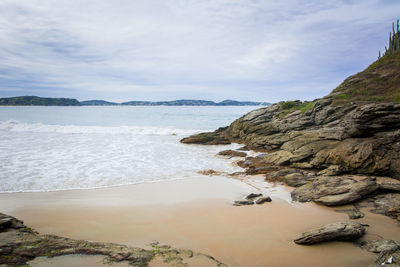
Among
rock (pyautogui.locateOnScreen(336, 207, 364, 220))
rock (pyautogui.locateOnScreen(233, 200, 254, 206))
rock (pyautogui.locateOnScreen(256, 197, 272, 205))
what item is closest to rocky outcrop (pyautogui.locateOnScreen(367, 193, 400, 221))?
rock (pyautogui.locateOnScreen(336, 207, 364, 220))

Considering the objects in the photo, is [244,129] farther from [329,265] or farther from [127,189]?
[329,265]

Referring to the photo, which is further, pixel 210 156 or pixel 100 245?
pixel 210 156

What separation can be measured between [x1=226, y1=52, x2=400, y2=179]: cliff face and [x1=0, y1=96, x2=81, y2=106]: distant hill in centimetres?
17135

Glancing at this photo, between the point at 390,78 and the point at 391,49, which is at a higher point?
the point at 391,49

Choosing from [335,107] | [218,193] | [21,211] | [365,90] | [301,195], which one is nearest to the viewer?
[21,211]

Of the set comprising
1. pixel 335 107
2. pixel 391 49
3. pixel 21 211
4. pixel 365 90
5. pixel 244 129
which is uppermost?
pixel 391 49

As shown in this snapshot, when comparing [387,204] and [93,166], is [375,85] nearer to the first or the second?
[387,204]

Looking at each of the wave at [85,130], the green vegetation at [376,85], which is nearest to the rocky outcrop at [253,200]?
the green vegetation at [376,85]

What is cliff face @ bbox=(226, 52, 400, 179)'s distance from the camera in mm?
10281

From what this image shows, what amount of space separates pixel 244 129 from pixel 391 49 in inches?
844

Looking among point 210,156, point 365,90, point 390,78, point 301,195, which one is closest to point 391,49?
point 390,78

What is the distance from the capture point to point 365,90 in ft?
69.4

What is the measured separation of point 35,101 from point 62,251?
18929 centimetres

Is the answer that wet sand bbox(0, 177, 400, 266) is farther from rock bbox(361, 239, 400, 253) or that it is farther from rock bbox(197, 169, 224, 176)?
rock bbox(197, 169, 224, 176)
